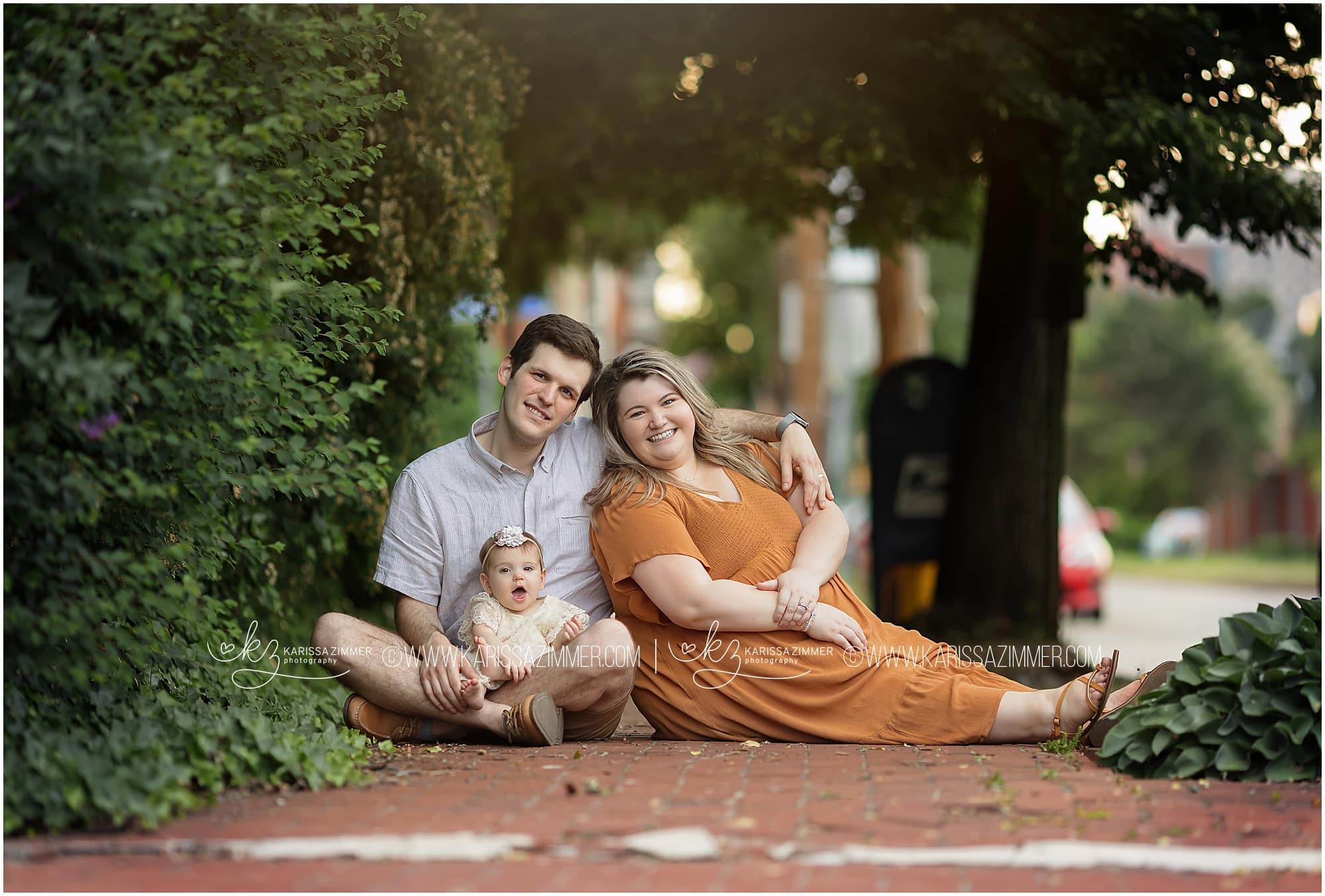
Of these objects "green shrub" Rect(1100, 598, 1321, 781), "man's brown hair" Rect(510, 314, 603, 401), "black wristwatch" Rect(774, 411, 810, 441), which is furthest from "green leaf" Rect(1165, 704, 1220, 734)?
"man's brown hair" Rect(510, 314, 603, 401)

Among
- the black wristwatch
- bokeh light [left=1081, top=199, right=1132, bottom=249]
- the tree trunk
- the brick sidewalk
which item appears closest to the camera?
the brick sidewalk

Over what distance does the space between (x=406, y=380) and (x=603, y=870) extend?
14.3 ft

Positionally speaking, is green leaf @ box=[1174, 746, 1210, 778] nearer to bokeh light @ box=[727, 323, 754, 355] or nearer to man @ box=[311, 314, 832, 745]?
man @ box=[311, 314, 832, 745]

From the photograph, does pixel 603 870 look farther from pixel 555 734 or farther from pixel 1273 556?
pixel 1273 556

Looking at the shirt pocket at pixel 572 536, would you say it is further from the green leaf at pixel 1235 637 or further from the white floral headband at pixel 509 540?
the green leaf at pixel 1235 637

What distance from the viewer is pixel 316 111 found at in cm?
441

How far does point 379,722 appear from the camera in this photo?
17.3 ft

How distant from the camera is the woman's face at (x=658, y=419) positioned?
17.3 ft

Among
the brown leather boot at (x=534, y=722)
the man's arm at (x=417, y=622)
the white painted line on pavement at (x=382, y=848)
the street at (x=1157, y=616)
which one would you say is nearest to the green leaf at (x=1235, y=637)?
the brown leather boot at (x=534, y=722)

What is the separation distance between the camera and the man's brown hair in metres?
5.41

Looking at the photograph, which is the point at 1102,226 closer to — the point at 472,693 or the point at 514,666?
the point at 514,666

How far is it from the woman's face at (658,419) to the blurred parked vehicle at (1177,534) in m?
35.0

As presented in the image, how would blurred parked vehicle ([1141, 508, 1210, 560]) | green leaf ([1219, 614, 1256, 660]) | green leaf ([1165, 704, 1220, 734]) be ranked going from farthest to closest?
blurred parked vehicle ([1141, 508, 1210, 560])
green leaf ([1219, 614, 1256, 660])
green leaf ([1165, 704, 1220, 734])

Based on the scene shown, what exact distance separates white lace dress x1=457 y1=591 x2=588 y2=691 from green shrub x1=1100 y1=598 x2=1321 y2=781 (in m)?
1.96
